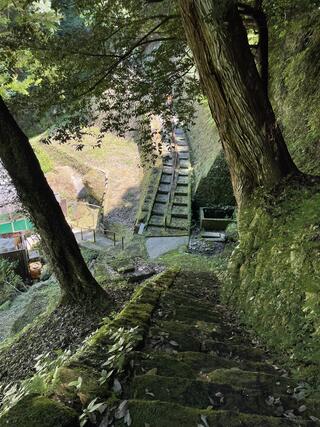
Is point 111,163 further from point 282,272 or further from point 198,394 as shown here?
point 198,394

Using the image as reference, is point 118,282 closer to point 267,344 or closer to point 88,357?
point 267,344

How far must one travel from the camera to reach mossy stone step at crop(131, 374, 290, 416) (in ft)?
6.74

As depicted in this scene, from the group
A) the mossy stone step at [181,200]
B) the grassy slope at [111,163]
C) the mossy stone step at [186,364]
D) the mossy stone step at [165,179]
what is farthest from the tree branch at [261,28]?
the grassy slope at [111,163]

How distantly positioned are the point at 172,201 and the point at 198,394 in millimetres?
11508

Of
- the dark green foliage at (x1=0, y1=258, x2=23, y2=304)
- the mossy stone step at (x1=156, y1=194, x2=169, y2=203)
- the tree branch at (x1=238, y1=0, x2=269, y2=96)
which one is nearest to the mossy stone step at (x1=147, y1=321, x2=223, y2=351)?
the tree branch at (x1=238, y1=0, x2=269, y2=96)

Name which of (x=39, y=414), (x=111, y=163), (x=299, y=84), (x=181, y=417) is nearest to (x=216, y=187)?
(x=299, y=84)

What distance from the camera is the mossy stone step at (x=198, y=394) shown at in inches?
80.9

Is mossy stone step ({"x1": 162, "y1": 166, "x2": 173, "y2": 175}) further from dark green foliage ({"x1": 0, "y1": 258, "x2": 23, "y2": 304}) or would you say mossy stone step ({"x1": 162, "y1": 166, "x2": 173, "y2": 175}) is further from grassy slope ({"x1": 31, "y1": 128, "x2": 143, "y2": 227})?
dark green foliage ({"x1": 0, "y1": 258, "x2": 23, "y2": 304})

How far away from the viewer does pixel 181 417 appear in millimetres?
1776

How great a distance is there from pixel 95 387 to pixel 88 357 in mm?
446

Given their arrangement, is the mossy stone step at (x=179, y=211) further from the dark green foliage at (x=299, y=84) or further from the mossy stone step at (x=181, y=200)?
the dark green foliage at (x=299, y=84)

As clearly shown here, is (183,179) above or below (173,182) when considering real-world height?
above

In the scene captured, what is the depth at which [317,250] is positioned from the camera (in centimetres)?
354

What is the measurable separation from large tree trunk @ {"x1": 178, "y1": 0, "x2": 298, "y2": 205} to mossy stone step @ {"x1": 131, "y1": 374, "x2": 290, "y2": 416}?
10.8 ft
